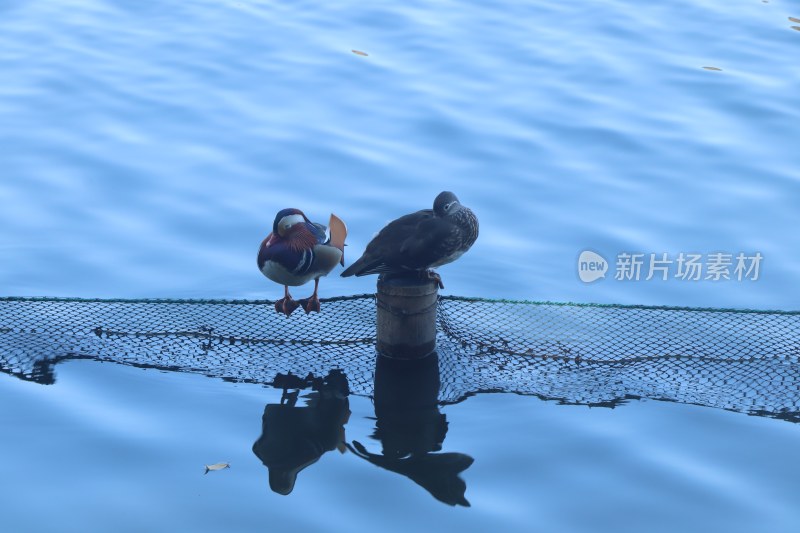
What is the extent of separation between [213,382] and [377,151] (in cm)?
606

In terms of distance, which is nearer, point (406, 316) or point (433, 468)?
point (433, 468)

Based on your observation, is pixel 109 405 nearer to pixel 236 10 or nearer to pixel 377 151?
pixel 377 151

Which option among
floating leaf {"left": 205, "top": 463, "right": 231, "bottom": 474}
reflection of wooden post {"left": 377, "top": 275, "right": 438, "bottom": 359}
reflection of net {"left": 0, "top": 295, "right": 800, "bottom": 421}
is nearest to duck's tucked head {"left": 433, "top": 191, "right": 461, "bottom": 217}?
reflection of wooden post {"left": 377, "top": 275, "right": 438, "bottom": 359}

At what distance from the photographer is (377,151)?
45.9ft

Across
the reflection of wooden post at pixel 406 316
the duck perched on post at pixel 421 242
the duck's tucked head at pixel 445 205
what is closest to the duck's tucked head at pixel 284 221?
the duck perched on post at pixel 421 242

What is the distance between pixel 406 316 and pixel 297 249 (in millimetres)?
941

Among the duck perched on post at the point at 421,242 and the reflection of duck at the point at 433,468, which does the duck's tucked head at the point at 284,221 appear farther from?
the reflection of duck at the point at 433,468

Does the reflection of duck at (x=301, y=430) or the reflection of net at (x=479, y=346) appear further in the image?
the reflection of net at (x=479, y=346)

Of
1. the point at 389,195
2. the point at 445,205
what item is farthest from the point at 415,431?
the point at 389,195

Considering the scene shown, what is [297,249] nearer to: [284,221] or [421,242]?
[284,221]

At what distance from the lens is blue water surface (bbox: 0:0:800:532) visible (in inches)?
285

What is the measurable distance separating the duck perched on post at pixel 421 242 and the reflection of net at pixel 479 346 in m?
0.49

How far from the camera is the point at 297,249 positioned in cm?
829

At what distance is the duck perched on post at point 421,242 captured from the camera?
323 inches
